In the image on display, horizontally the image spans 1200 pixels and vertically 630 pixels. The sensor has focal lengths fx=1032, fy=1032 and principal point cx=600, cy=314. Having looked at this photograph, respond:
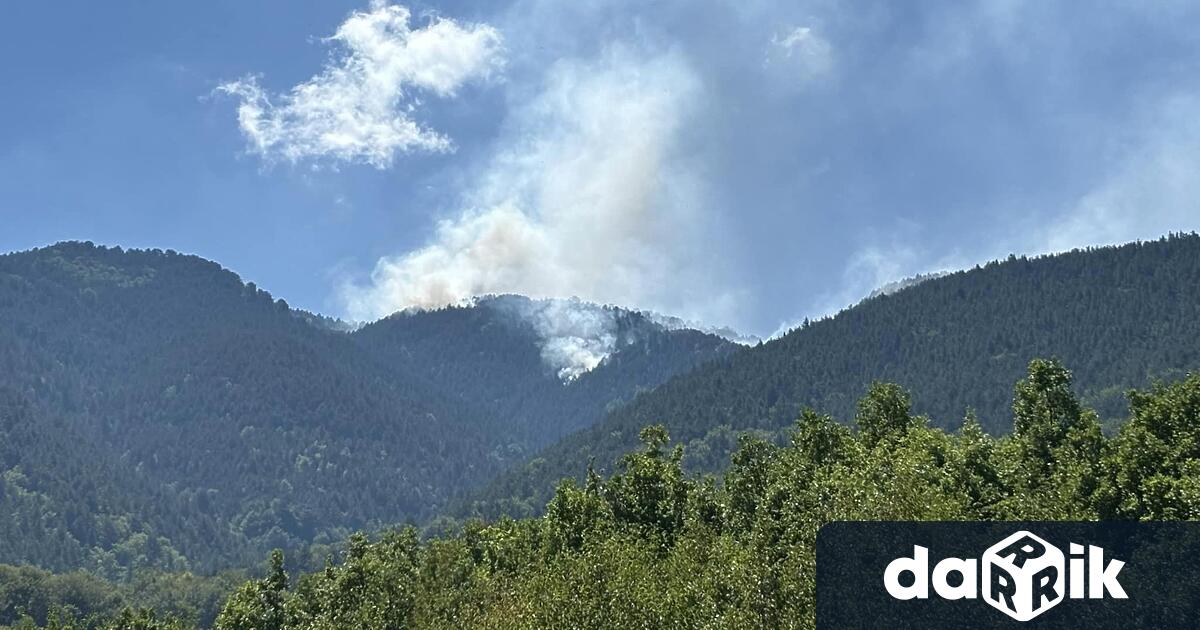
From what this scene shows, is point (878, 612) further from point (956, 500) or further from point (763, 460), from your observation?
point (763, 460)

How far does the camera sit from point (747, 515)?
103 metres

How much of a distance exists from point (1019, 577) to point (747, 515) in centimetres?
5114

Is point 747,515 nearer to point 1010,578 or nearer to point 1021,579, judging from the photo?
point 1010,578

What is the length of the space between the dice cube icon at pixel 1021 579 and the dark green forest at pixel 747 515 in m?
12.0

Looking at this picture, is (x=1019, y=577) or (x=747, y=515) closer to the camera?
(x=1019, y=577)

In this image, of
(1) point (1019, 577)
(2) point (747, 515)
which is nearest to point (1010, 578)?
(1) point (1019, 577)

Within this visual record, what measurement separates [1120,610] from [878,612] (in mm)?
12909

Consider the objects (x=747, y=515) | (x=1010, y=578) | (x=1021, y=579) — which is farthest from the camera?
(x=747, y=515)

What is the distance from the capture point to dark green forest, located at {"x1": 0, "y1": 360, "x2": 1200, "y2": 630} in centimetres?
7406

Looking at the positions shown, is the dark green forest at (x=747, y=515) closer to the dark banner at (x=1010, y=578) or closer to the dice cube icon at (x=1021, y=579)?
the dark banner at (x=1010, y=578)

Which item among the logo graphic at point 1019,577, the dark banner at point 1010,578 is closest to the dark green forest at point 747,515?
the dark banner at point 1010,578

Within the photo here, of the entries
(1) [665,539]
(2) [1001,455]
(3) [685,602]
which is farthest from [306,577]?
(2) [1001,455]

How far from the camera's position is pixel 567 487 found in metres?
117

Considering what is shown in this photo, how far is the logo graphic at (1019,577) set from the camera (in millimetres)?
53219
